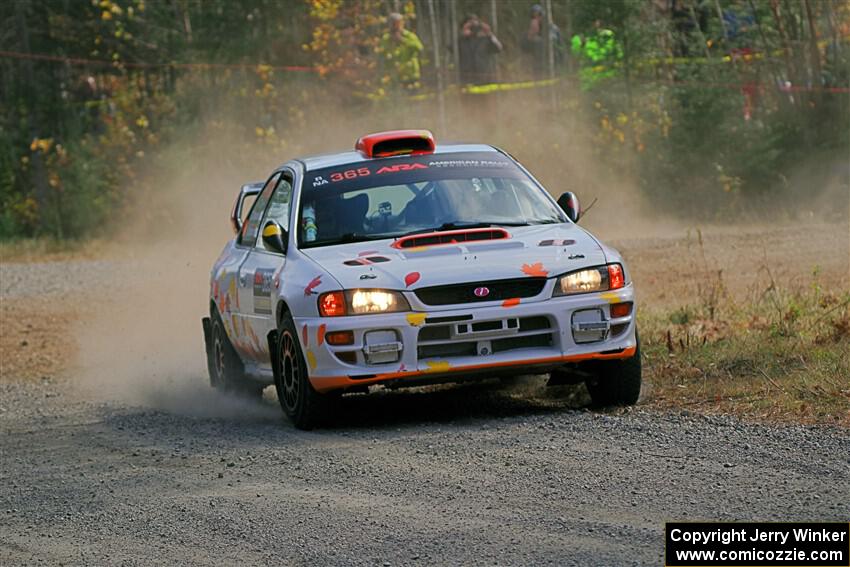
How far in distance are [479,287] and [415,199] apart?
1.32 meters

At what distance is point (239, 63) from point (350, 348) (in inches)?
1104

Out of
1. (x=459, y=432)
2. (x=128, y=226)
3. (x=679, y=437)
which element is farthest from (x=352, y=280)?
(x=128, y=226)

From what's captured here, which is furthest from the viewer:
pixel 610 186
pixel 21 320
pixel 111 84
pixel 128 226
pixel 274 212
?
pixel 111 84

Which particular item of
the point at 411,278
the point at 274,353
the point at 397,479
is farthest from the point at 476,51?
the point at 397,479

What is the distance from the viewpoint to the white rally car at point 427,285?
28.8ft

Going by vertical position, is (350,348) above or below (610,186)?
above

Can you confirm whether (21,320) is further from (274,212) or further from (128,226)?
(128,226)

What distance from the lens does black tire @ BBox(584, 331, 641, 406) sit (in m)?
9.24

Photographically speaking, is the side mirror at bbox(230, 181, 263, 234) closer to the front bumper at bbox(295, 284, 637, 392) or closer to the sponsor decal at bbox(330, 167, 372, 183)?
the sponsor decal at bbox(330, 167, 372, 183)

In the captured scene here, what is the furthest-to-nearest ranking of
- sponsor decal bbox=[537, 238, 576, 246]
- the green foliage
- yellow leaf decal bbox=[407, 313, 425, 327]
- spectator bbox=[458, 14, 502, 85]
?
1. spectator bbox=[458, 14, 502, 85]
2. the green foliage
3. sponsor decal bbox=[537, 238, 576, 246]
4. yellow leaf decal bbox=[407, 313, 425, 327]

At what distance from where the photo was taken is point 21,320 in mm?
19828

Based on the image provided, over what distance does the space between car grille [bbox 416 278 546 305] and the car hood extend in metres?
0.04

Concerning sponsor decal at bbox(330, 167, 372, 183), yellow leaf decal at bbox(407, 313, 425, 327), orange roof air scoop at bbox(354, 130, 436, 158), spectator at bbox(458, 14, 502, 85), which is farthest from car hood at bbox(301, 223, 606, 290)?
spectator at bbox(458, 14, 502, 85)

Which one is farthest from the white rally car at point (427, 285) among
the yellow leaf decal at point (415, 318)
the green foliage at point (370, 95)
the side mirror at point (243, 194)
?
the green foliage at point (370, 95)
